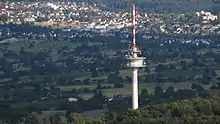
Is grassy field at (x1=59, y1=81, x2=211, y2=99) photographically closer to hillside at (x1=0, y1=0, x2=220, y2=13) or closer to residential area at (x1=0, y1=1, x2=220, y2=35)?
residential area at (x1=0, y1=1, x2=220, y2=35)

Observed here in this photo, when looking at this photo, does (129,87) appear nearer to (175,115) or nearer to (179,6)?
(175,115)

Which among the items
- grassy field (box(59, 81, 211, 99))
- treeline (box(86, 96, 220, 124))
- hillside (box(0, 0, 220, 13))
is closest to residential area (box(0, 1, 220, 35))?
hillside (box(0, 0, 220, 13))

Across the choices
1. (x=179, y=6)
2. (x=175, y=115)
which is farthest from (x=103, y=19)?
(x=175, y=115)

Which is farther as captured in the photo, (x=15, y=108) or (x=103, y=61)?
(x=103, y=61)

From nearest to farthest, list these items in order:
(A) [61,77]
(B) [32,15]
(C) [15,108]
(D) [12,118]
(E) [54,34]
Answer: (D) [12,118], (C) [15,108], (A) [61,77], (E) [54,34], (B) [32,15]

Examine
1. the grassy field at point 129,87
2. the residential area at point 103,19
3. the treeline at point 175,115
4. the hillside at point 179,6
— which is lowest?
the grassy field at point 129,87

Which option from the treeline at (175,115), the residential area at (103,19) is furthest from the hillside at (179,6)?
the treeline at (175,115)

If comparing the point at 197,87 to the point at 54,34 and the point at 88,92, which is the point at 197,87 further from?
the point at 54,34

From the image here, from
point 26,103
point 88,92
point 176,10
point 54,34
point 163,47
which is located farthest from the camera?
point 176,10

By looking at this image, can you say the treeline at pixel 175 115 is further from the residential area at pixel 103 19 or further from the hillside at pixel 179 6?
the hillside at pixel 179 6

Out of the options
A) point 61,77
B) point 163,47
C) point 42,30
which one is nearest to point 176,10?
point 42,30
